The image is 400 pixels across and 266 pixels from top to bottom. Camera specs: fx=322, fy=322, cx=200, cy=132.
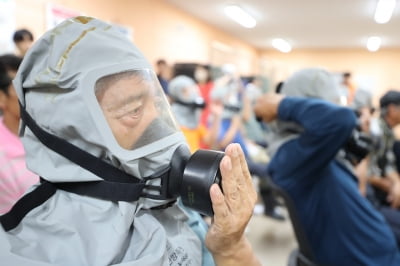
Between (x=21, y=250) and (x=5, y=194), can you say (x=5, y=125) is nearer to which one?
(x=5, y=194)

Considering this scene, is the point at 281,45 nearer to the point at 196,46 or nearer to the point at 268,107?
the point at 196,46

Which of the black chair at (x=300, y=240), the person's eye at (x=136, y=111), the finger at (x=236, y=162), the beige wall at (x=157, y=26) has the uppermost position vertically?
the beige wall at (x=157, y=26)

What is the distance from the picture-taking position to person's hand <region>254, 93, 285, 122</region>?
4.79ft

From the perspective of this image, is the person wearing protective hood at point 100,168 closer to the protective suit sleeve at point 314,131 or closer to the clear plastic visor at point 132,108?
the clear plastic visor at point 132,108

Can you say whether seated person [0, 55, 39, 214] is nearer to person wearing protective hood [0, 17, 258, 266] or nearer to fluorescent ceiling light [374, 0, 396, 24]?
person wearing protective hood [0, 17, 258, 266]

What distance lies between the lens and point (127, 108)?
69 cm

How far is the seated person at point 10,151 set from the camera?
3.70 feet

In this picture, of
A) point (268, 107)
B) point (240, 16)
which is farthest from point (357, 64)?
point (268, 107)

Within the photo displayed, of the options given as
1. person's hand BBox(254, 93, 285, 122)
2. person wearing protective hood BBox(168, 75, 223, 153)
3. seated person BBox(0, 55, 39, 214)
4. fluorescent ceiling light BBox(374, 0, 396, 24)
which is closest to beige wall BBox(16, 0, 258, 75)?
person wearing protective hood BBox(168, 75, 223, 153)

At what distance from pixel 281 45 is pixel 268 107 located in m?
8.35

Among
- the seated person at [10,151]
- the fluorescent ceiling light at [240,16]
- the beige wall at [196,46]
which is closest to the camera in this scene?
the seated person at [10,151]

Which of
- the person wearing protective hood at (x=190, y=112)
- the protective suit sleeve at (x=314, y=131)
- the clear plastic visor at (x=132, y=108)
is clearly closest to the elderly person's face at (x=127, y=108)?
the clear plastic visor at (x=132, y=108)

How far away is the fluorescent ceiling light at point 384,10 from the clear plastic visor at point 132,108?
516 centimetres

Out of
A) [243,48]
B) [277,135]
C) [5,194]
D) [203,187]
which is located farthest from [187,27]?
[203,187]
